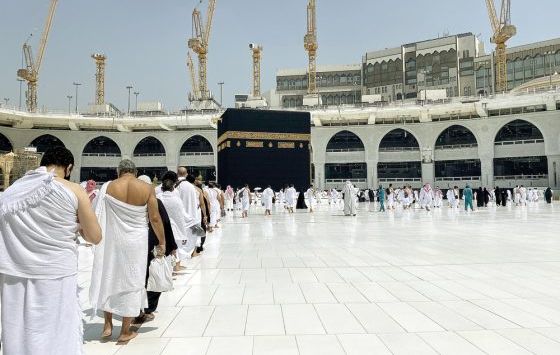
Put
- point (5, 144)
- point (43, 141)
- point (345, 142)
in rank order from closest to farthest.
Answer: point (5, 144), point (43, 141), point (345, 142)

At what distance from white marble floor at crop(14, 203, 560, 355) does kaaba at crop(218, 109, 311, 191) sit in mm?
18633

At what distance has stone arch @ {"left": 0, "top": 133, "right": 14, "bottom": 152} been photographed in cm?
4109

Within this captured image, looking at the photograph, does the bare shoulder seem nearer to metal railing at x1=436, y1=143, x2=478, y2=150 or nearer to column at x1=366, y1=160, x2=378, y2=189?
column at x1=366, y1=160, x2=378, y2=189

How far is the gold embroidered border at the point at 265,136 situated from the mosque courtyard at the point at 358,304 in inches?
746

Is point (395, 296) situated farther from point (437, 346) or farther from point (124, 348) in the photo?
point (124, 348)

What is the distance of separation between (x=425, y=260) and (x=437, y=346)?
12.6 ft

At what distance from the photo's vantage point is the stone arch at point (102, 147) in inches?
1791

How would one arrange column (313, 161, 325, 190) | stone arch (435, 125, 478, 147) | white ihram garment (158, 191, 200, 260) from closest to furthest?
white ihram garment (158, 191, 200, 260), stone arch (435, 125, 478, 147), column (313, 161, 325, 190)

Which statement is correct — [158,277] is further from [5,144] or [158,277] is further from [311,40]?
[311,40]

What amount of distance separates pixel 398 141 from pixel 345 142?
523cm

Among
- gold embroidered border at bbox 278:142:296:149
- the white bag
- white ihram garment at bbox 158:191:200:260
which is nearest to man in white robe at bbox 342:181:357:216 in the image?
gold embroidered border at bbox 278:142:296:149

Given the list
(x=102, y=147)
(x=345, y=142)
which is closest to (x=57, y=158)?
(x=345, y=142)

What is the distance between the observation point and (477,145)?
40.8 meters

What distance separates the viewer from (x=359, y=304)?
164 inches
